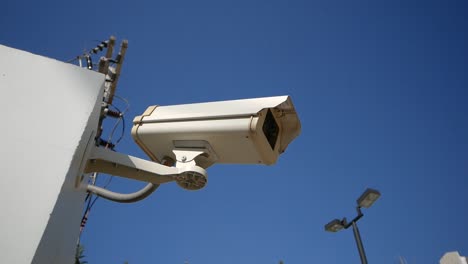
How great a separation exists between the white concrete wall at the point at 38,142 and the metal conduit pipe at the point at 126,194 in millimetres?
682

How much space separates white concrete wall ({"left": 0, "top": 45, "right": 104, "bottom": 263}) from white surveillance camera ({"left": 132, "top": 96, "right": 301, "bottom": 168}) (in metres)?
0.49

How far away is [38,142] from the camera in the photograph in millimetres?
1219

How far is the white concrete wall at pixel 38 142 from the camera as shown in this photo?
107 centimetres

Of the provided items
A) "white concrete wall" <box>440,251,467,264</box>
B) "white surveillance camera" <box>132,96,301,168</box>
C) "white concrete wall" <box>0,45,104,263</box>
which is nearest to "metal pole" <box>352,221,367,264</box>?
"white concrete wall" <box>440,251,467,264</box>

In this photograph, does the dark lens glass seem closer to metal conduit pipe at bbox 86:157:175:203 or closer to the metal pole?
metal conduit pipe at bbox 86:157:175:203

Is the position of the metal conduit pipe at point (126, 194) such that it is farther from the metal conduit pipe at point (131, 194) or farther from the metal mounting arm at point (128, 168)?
the metal mounting arm at point (128, 168)

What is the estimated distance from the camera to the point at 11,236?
1045mm

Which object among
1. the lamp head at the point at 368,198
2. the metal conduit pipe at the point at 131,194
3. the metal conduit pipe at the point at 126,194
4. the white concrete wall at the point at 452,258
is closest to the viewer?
the metal conduit pipe at the point at 131,194

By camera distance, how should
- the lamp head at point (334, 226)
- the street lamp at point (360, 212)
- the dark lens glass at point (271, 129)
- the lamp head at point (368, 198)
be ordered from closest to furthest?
the dark lens glass at point (271, 129)
the street lamp at point (360, 212)
the lamp head at point (368, 198)
the lamp head at point (334, 226)

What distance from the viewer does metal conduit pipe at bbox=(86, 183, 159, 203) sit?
2.13m

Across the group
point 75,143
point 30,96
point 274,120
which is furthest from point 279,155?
point 30,96

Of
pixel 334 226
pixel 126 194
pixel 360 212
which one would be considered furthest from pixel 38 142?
pixel 334 226

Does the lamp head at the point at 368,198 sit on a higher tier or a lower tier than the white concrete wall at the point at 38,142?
higher

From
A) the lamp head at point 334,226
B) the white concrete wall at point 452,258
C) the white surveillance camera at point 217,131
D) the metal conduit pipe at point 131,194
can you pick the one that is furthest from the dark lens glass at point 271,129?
the lamp head at point 334,226
